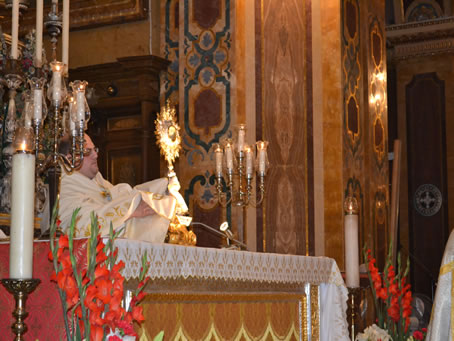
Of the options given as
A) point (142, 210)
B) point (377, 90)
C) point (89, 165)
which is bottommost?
point (142, 210)

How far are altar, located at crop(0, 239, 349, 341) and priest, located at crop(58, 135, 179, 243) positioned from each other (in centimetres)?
41

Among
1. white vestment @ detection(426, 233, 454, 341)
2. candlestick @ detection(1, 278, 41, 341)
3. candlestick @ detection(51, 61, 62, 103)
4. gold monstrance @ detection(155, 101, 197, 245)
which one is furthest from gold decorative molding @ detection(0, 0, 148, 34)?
candlestick @ detection(1, 278, 41, 341)

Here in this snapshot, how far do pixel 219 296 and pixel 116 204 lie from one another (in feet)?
2.38

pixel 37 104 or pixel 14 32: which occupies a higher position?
pixel 14 32

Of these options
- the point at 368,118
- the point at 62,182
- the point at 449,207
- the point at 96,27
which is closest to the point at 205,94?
the point at 96,27

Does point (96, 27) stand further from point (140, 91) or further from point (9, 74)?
point (9, 74)

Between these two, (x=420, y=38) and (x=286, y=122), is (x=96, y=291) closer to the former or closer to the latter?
(x=286, y=122)

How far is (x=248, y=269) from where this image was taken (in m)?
4.59

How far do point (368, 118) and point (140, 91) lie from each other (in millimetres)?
2699

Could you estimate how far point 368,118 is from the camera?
966 cm

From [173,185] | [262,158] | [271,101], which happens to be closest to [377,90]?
[271,101]

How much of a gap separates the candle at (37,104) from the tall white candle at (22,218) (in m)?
0.84

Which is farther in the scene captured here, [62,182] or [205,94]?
[205,94]

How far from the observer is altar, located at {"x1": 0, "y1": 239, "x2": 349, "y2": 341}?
3.52 m
